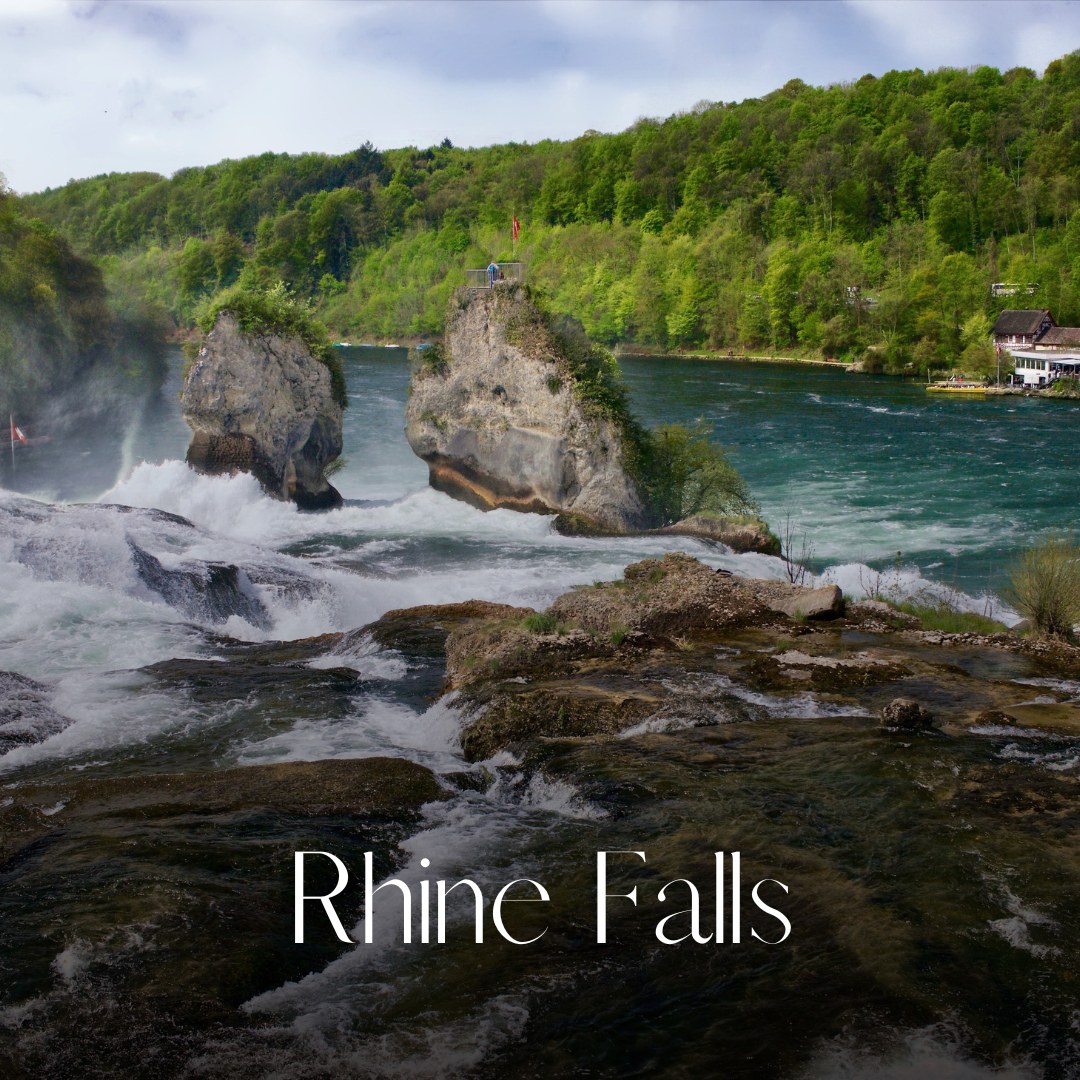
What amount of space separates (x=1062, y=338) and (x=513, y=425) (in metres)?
65.5

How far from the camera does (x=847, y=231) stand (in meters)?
125

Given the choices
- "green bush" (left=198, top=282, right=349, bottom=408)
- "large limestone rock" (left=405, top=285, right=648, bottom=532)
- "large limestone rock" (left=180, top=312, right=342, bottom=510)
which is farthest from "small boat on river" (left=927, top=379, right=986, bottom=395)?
"large limestone rock" (left=180, top=312, right=342, bottom=510)

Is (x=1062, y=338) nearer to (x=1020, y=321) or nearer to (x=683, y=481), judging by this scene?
(x=1020, y=321)

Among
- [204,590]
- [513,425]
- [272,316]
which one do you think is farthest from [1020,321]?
[204,590]

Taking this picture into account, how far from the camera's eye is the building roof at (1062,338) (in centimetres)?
8169

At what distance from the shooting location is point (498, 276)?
35.8 meters

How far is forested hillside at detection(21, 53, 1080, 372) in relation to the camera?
342ft

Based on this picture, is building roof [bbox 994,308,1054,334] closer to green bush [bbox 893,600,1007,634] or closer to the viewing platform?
the viewing platform

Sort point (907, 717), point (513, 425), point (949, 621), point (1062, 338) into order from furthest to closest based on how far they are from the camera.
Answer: point (1062, 338), point (513, 425), point (949, 621), point (907, 717)

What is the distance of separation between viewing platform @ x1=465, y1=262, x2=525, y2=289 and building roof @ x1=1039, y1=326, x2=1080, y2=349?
61.1m

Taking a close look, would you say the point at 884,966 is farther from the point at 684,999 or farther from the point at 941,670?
the point at 941,670

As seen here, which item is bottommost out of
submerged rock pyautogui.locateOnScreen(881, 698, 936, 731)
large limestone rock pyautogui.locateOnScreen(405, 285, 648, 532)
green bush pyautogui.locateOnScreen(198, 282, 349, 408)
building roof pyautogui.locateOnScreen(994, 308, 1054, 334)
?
submerged rock pyautogui.locateOnScreen(881, 698, 936, 731)

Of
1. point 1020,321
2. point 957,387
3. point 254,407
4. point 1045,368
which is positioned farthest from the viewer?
point 1020,321

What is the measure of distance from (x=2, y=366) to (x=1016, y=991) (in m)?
52.9
